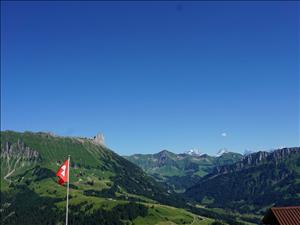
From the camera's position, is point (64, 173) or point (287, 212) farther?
point (64, 173)

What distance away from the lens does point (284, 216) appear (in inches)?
2076

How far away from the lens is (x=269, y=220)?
54844mm

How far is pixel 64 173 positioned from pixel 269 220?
2692 centimetres

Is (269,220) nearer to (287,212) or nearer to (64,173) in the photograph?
(287,212)

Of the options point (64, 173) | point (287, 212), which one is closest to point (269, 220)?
point (287, 212)

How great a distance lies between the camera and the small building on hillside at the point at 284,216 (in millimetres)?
51938

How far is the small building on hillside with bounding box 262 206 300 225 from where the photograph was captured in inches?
2045

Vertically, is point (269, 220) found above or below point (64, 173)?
below

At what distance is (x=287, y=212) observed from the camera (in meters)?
53.4

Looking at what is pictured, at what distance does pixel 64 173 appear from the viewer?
58438mm

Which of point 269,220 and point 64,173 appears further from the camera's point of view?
point 64,173

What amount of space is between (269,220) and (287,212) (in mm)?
2645

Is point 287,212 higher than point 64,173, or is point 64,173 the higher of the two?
point 64,173
